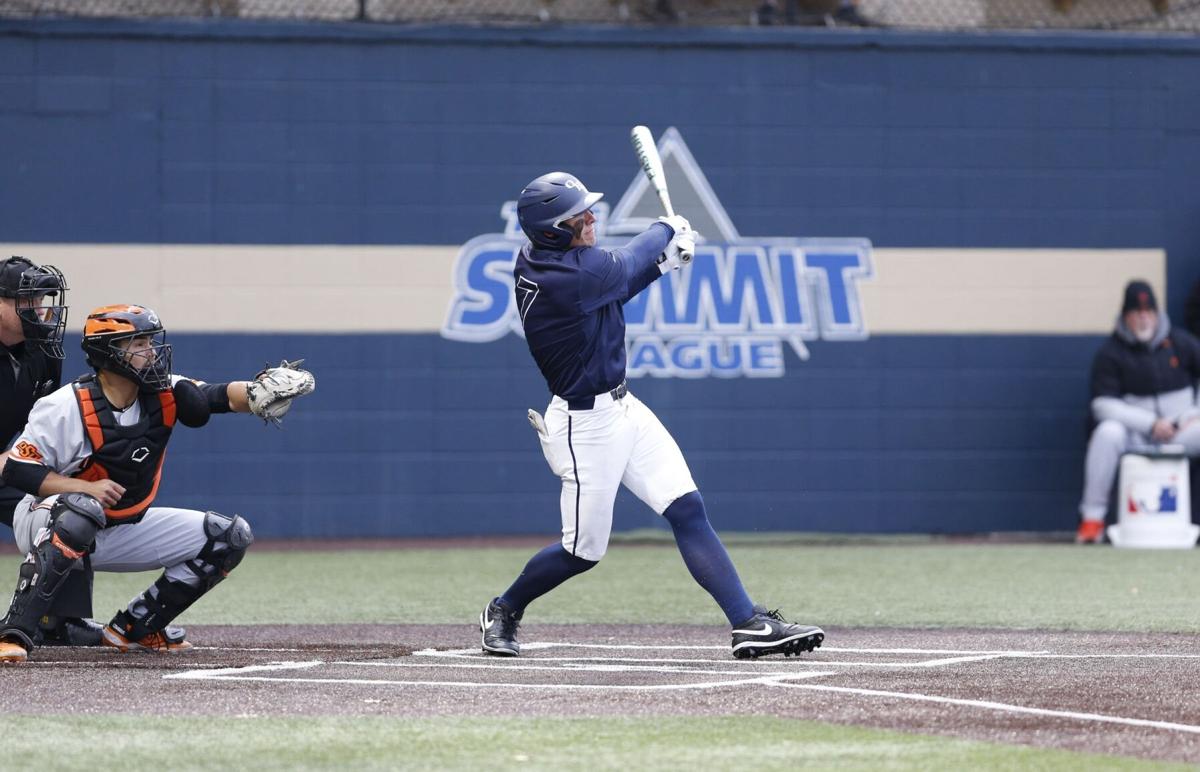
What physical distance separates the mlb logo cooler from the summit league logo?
2447mm

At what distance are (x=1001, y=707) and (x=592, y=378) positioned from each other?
7.54 ft

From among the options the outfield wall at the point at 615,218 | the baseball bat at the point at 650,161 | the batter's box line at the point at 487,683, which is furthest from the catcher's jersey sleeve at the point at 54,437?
the outfield wall at the point at 615,218

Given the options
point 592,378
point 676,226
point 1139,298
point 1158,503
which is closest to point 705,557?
point 592,378

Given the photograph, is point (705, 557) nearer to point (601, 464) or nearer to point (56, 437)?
point (601, 464)

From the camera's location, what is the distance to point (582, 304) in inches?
286

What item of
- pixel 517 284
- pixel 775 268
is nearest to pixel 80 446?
pixel 517 284

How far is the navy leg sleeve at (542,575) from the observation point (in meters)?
7.52

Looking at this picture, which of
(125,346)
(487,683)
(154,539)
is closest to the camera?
(487,683)

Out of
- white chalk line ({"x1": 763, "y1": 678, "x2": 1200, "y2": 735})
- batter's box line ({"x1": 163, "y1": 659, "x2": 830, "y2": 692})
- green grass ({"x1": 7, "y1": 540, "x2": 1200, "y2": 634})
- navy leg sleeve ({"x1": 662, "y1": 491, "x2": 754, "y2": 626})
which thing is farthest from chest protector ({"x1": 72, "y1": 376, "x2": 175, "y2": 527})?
white chalk line ({"x1": 763, "y1": 678, "x2": 1200, "y2": 735})

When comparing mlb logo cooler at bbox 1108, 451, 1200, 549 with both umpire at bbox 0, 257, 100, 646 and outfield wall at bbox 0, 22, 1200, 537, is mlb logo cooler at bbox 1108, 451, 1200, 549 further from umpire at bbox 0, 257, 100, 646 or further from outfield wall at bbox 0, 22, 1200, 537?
umpire at bbox 0, 257, 100, 646

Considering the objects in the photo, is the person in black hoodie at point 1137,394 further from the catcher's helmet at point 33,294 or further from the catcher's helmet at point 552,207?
the catcher's helmet at point 33,294

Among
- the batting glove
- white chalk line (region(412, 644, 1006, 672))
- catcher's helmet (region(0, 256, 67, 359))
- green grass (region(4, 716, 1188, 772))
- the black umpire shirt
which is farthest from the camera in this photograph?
the black umpire shirt

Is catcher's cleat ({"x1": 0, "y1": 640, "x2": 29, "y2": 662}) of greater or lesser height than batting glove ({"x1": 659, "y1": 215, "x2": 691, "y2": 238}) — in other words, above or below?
below

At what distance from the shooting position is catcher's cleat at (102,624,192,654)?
302 inches
